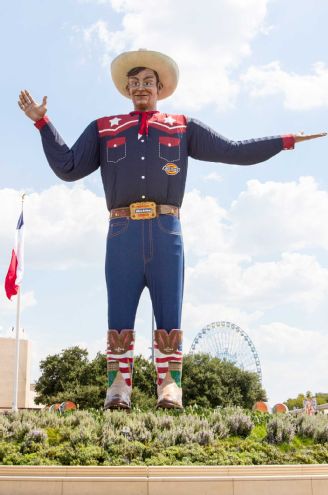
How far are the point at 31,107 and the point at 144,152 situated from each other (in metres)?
1.75

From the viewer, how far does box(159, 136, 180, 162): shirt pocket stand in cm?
899

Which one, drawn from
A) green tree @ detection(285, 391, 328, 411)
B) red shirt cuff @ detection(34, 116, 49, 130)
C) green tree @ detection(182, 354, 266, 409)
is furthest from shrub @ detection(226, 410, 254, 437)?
green tree @ detection(285, 391, 328, 411)

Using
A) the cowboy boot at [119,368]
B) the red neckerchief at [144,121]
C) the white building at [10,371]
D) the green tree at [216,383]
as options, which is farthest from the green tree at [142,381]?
the red neckerchief at [144,121]

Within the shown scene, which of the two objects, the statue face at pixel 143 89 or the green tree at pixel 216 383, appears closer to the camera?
the statue face at pixel 143 89

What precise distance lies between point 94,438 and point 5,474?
112cm

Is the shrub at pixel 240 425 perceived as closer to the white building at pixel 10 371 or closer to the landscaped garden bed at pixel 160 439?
the landscaped garden bed at pixel 160 439

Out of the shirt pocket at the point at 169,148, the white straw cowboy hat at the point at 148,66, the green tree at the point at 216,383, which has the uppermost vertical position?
the white straw cowboy hat at the point at 148,66

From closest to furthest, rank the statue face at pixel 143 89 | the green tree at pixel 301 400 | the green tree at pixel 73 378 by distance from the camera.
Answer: the statue face at pixel 143 89, the green tree at pixel 73 378, the green tree at pixel 301 400

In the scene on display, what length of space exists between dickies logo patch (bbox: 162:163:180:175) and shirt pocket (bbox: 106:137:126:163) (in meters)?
0.63

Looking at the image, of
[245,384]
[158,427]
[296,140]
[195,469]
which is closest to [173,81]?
[296,140]

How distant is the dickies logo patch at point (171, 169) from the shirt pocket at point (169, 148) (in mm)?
76

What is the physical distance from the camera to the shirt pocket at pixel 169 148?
899 centimetres

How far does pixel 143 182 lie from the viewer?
28.9ft

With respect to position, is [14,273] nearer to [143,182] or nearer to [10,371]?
[143,182]
